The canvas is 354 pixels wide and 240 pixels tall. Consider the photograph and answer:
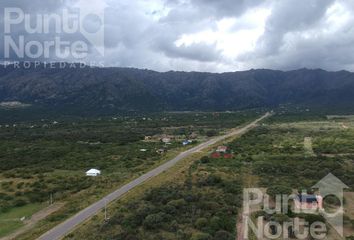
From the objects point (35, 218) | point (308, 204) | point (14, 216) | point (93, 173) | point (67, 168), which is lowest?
point (14, 216)

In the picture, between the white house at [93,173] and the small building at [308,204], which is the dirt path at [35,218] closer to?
the white house at [93,173]

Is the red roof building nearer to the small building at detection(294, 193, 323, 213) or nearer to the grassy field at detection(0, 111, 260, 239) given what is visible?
the grassy field at detection(0, 111, 260, 239)

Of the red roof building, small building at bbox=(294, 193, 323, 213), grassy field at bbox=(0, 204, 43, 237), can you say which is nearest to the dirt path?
grassy field at bbox=(0, 204, 43, 237)

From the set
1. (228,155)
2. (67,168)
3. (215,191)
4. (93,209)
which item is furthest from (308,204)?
(67,168)

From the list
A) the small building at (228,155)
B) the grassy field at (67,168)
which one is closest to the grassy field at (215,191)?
the small building at (228,155)

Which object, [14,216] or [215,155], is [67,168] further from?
[215,155]

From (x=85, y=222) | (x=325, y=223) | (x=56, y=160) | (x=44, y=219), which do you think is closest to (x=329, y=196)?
(x=325, y=223)

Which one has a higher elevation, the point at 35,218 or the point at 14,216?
the point at 35,218
